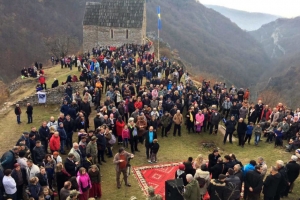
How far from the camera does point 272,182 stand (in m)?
10.2

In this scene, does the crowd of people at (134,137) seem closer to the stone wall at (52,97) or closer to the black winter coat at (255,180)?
the black winter coat at (255,180)

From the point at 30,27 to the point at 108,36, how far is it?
58.1 meters

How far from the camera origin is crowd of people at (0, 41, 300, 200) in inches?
393

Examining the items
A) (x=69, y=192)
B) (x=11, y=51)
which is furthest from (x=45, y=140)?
(x=11, y=51)

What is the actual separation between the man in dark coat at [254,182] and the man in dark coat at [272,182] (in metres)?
0.24

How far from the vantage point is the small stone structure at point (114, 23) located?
41094 millimetres

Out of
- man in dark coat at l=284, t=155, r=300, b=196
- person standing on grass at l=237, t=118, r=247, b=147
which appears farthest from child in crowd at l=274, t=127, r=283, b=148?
man in dark coat at l=284, t=155, r=300, b=196

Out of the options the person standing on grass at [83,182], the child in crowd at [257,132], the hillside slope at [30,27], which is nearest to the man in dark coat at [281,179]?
the child in crowd at [257,132]

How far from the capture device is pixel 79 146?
39.0 feet

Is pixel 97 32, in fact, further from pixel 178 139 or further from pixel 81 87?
pixel 178 139

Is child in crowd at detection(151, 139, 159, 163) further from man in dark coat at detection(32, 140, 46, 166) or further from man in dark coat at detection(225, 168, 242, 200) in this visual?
man in dark coat at detection(32, 140, 46, 166)

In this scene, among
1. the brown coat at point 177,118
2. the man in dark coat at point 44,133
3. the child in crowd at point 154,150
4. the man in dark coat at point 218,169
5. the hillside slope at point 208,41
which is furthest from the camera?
the hillside slope at point 208,41

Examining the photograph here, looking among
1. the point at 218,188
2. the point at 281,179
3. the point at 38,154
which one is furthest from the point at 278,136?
the point at 38,154

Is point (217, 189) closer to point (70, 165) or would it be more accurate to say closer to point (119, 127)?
point (70, 165)
